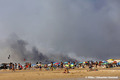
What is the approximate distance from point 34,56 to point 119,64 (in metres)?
101

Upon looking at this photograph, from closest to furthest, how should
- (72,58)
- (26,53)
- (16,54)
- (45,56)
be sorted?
(16,54) < (26,53) < (45,56) < (72,58)

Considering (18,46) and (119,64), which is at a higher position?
(18,46)

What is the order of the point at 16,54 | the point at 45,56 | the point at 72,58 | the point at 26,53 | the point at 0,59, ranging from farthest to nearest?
the point at 72,58 < the point at 45,56 < the point at 26,53 < the point at 16,54 < the point at 0,59

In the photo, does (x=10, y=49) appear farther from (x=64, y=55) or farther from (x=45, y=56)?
(x=64, y=55)

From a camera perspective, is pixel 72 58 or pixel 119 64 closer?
pixel 119 64

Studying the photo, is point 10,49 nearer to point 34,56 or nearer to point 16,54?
point 16,54

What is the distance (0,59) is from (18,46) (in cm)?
2887

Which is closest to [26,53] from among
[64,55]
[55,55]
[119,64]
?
[55,55]

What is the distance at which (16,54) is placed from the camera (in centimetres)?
12875

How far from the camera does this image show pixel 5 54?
121 m

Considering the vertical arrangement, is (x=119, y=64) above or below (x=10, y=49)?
below

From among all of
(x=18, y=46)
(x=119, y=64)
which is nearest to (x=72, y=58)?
(x=18, y=46)

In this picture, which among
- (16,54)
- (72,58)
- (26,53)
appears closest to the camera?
(16,54)

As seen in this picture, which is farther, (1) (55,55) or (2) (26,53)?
(1) (55,55)
